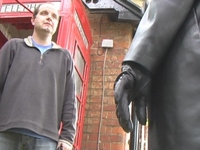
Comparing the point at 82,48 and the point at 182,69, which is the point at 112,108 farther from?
the point at 182,69

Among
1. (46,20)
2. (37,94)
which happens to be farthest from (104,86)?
(37,94)

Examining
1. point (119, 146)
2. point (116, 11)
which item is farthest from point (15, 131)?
point (116, 11)

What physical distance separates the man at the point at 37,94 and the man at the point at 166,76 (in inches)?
30.2

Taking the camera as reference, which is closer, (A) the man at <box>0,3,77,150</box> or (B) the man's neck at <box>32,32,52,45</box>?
(A) the man at <box>0,3,77,150</box>

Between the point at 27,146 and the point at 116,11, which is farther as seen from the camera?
the point at 116,11

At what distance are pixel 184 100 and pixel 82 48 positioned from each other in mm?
2877

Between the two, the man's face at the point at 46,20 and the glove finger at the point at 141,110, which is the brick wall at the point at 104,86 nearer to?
the man's face at the point at 46,20

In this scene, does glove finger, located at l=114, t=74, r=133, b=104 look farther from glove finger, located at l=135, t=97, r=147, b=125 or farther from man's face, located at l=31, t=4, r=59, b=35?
man's face, located at l=31, t=4, r=59, b=35

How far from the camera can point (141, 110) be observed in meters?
1.25

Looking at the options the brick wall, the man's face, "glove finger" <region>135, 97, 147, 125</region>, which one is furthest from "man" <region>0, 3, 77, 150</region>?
the brick wall

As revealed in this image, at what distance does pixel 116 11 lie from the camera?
4367 millimetres

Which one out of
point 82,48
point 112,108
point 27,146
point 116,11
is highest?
point 116,11

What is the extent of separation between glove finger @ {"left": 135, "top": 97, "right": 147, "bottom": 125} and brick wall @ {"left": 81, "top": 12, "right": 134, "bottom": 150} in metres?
2.66

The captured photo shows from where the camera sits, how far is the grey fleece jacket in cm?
187
